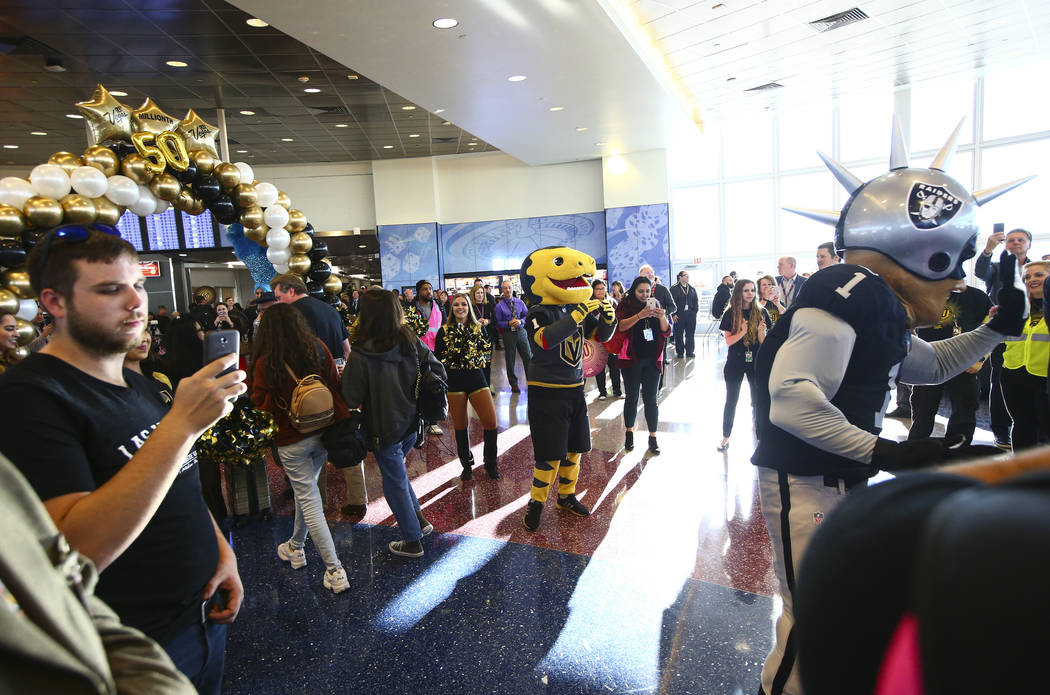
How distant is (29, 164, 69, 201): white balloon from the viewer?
4527mm

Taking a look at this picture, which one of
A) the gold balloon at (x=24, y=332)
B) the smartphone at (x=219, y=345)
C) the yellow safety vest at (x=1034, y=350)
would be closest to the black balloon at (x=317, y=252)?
the gold balloon at (x=24, y=332)

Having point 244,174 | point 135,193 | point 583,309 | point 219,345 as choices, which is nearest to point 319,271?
point 244,174

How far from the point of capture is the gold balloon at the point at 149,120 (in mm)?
5266

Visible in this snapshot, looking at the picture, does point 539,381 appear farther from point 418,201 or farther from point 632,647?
point 418,201

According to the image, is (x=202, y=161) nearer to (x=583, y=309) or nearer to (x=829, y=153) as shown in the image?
(x=583, y=309)

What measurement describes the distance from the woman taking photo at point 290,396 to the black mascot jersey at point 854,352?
2.43 m

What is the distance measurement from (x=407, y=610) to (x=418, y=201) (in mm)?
14887

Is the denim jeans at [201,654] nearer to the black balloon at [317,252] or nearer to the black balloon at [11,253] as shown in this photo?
the black balloon at [11,253]

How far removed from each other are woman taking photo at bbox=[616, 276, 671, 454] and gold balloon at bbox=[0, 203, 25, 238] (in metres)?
4.95

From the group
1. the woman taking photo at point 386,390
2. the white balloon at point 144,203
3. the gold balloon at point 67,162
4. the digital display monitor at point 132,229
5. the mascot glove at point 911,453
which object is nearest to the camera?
the mascot glove at point 911,453

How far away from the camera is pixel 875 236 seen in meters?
1.85

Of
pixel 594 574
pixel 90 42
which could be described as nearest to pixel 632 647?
pixel 594 574

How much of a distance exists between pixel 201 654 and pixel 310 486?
1834 millimetres

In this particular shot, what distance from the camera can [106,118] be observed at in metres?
5.13
